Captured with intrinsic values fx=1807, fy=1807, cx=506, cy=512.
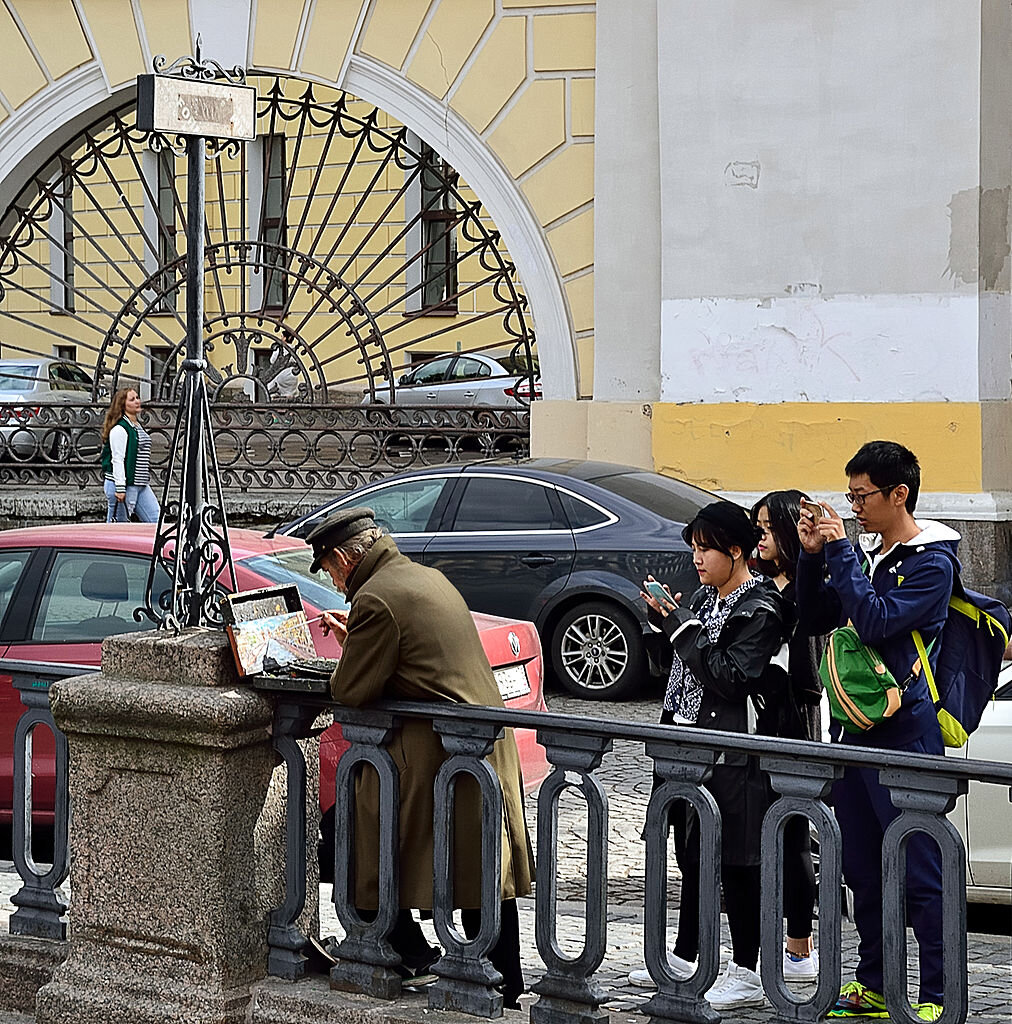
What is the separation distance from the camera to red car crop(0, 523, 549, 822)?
7.43m

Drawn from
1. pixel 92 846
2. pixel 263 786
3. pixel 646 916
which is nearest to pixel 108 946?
pixel 92 846

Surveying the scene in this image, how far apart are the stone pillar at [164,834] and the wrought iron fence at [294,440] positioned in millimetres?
10254

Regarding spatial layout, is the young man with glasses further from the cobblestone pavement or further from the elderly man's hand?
the elderly man's hand

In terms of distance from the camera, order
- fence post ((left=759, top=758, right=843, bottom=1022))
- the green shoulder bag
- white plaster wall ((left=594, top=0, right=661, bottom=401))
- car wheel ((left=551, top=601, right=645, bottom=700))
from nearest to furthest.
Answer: fence post ((left=759, top=758, right=843, bottom=1022)) → the green shoulder bag → car wheel ((left=551, top=601, right=645, bottom=700)) → white plaster wall ((left=594, top=0, right=661, bottom=401))

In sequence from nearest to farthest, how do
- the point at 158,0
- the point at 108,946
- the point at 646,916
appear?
1. the point at 646,916
2. the point at 108,946
3. the point at 158,0

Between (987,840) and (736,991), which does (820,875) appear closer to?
(736,991)

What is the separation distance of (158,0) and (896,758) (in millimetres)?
13606

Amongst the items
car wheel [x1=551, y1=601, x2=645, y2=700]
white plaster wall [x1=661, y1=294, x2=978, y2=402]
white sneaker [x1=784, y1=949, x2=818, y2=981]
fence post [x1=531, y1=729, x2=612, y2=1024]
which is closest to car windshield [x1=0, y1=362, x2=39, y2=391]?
white plaster wall [x1=661, y1=294, x2=978, y2=402]

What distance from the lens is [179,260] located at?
623 inches

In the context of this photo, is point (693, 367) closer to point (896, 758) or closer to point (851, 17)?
point (851, 17)

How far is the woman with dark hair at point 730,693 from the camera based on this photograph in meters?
5.04

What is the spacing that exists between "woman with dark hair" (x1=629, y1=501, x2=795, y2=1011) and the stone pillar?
1.23 m

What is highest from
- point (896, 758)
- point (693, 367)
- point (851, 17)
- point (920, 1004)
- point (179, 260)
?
point (851, 17)

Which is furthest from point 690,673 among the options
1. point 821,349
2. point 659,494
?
point 821,349
